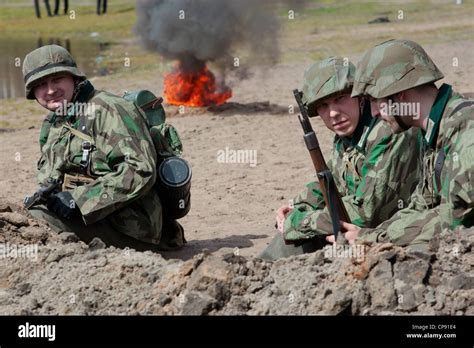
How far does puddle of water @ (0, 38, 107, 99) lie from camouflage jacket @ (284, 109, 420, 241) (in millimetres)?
14114

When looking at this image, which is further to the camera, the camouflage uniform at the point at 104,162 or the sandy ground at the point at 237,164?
the sandy ground at the point at 237,164

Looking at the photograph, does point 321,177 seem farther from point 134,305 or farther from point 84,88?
point 84,88

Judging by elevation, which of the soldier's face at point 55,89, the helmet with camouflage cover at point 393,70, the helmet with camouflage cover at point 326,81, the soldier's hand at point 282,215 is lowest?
the soldier's hand at point 282,215

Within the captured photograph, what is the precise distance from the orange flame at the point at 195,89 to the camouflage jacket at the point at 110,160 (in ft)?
29.5

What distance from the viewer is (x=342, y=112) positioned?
236 inches

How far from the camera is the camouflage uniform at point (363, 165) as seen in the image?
5859mm

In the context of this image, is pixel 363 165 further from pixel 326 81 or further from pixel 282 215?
pixel 282 215

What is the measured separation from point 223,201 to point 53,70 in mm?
3593

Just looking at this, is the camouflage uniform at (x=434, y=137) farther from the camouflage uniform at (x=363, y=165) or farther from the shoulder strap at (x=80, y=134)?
the shoulder strap at (x=80, y=134)

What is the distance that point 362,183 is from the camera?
19.6ft

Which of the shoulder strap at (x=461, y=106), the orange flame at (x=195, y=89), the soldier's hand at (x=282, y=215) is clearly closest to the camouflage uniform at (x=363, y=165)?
the soldier's hand at (x=282, y=215)

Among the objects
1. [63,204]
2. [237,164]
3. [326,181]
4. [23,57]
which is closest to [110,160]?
[63,204]

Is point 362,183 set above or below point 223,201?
above
